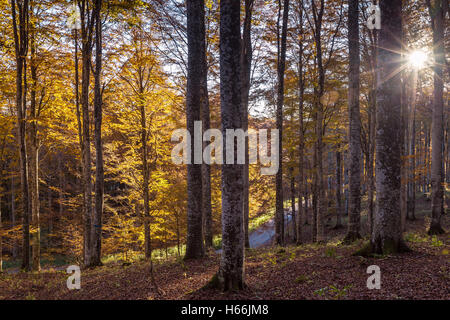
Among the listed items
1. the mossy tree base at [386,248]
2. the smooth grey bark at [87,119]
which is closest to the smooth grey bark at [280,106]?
the mossy tree base at [386,248]

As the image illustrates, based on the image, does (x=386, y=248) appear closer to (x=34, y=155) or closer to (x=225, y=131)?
(x=225, y=131)

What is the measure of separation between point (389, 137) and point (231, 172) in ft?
13.5

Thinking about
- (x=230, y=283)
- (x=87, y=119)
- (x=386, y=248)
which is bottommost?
(x=230, y=283)

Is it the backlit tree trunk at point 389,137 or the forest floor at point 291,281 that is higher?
the backlit tree trunk at point 389,137

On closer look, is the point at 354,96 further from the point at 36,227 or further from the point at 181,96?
the point at 36,227

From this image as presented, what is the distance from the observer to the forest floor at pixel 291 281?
474cm

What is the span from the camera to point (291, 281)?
5.74 metres

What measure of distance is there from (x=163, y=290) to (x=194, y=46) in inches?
273

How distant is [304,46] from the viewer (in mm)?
13695

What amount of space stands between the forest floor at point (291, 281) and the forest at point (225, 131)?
0.04m

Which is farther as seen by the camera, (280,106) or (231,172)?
(280,106)

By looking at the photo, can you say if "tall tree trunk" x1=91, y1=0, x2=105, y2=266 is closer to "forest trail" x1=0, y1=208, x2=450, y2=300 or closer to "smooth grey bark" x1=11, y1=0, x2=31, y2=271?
"forest trail" x1=0, y1=208, x2=450, y2=300

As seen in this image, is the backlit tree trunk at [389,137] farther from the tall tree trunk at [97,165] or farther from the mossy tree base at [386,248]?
the tall tree trunk at [97,165]

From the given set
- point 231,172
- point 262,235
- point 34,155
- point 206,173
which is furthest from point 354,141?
point 262,235
